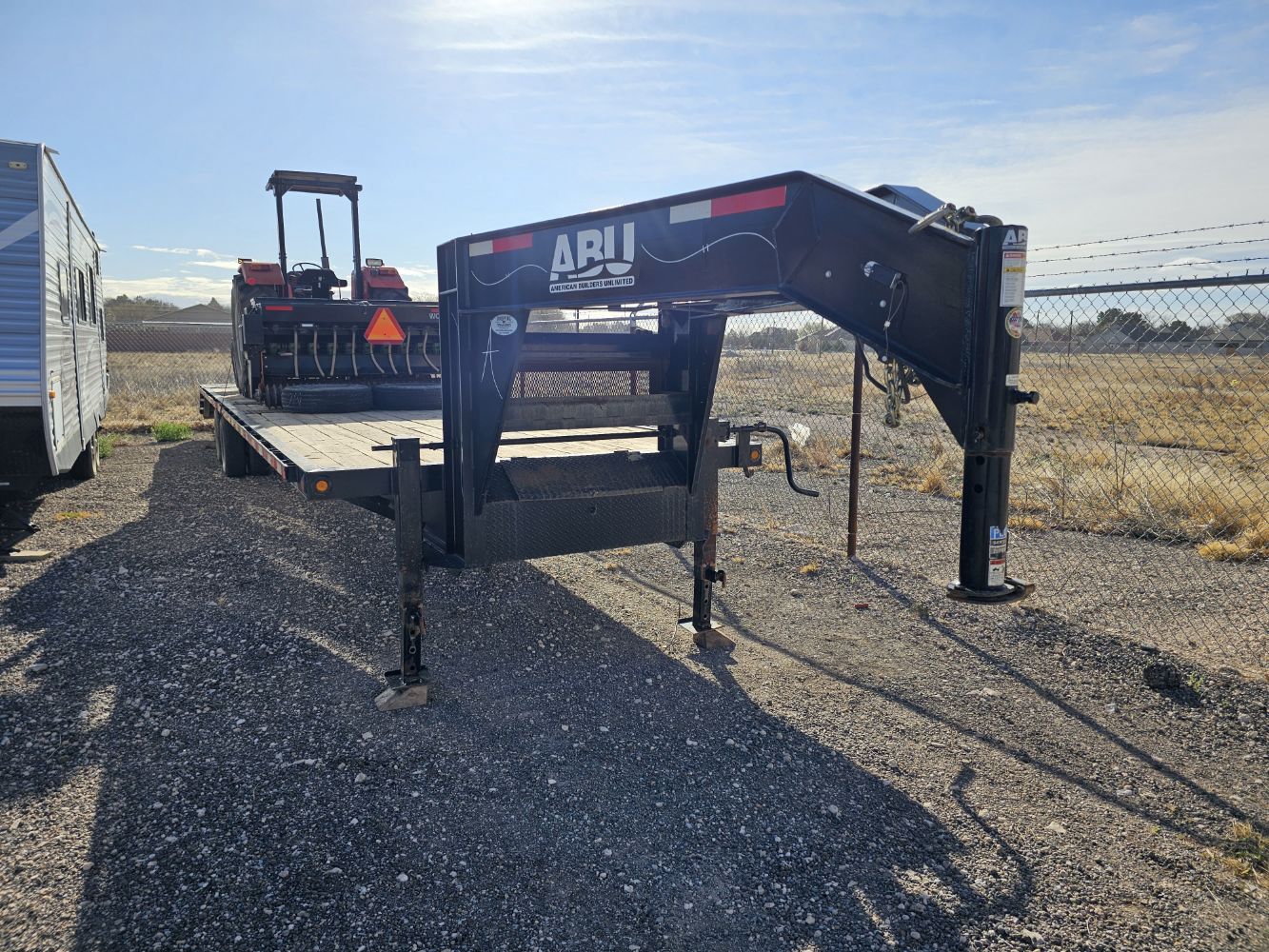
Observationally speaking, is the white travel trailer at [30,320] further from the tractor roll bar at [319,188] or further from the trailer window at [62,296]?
the tractor roll bar at [319,188]

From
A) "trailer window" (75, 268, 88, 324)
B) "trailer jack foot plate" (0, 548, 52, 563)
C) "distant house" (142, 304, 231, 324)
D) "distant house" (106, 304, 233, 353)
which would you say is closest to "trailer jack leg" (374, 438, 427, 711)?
"trailer jack foot plate" (0, 548, 52, 563)

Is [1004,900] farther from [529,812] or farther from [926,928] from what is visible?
[529,812]

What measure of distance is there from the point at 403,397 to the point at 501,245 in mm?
3779

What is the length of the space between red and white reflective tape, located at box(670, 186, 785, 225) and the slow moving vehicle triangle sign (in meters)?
6.71

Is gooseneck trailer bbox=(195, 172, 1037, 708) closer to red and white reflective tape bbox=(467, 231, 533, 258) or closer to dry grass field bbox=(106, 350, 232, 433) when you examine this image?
red and white reflective tape bbox=(467, 231, 533, 258)

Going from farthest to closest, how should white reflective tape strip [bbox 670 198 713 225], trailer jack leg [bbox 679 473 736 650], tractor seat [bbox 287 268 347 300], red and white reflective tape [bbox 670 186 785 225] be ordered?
1. tractor seat [bbox 287 268 347 300]
2. trailer jack leg [bbox 679 473 736 650]
3. white reflective tape strip [bbox 670 198 713 225]
4. red and white reflective tape [bbox 670 186 785 225]

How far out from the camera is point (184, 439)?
46.1 feet

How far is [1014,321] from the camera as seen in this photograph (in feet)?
8.50

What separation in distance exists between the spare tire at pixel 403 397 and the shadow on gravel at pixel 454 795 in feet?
8.09

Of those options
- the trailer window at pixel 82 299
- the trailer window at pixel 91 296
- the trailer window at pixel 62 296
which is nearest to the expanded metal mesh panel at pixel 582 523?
the trailer window at pixel 62 296

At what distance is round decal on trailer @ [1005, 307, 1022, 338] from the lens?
2.58 m

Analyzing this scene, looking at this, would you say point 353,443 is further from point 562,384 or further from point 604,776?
point 604,776

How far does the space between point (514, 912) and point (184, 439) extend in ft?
44.2

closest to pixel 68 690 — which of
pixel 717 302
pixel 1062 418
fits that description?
pixel 717 302
